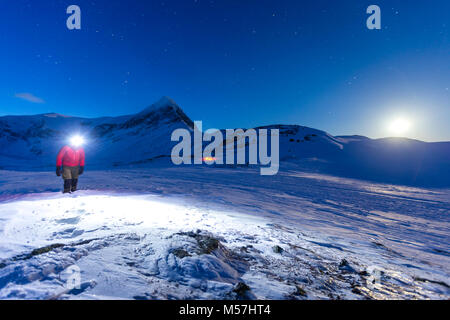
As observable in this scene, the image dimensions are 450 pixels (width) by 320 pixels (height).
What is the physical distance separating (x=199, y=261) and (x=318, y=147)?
37084 millimetres

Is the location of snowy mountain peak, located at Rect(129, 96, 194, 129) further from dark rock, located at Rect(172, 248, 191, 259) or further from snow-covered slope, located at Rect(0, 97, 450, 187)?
dark rock, located at Rect(172, 248, 191, 259)

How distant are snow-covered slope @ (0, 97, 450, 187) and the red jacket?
19751 mm

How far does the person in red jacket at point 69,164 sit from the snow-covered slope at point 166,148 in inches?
780

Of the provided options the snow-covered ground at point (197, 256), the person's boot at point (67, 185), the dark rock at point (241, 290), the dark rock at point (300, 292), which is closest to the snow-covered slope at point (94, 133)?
the person's boot at point (67, 185)

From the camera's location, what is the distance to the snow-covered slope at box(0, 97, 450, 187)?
23047 mm

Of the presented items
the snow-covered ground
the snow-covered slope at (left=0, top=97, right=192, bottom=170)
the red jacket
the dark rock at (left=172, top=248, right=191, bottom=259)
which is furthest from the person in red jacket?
the snow-covered slope at (left=0, top=97, right=192, bottom=170)

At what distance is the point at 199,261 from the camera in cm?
240

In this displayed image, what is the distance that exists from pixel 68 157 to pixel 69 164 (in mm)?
241

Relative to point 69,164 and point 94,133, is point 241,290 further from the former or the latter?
point 94,133

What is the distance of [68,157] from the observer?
21.2ft

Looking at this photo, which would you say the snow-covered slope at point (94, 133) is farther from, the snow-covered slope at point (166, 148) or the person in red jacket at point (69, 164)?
the person in red jacket at point (69, 164)

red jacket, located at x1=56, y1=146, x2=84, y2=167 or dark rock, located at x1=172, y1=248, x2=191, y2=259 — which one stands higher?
red jacket, located at x1=56, y1=146, x2=84, y2=167
